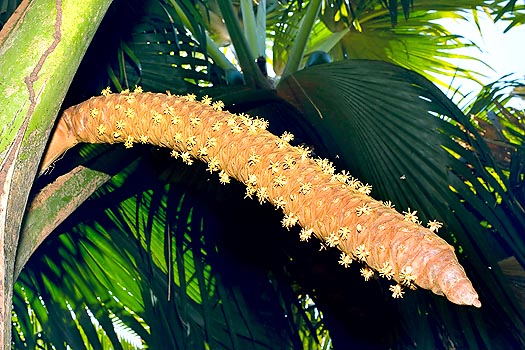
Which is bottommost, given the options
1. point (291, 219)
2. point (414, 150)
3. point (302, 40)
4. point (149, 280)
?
point (149, 280)

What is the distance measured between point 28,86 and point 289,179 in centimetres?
30

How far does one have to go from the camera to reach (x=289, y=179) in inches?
29.8

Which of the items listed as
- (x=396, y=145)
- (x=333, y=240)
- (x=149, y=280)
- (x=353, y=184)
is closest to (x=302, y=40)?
(x=396, y=145)

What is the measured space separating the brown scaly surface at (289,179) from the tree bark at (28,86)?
0.15 meters

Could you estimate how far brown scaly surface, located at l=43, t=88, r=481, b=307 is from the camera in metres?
0.60

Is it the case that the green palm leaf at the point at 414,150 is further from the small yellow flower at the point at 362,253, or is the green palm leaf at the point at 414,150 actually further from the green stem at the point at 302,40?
the small yellow flower at the point at 362,253

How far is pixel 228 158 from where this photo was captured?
2.77 feet

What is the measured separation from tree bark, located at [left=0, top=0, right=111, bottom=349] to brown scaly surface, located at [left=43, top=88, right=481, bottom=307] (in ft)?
0.48

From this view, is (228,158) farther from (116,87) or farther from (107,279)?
(107,279)

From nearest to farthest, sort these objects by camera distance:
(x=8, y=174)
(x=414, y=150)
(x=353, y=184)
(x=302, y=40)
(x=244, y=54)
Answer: (x=8, y=174) → (x=353, y=184) → (x=414, y=150) → (x=244, y=54) → (x=302, y=40)

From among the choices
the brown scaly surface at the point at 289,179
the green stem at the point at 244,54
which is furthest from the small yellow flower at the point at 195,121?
the green stem at the point at 244,54

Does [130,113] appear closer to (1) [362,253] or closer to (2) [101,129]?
(2) [101,129]

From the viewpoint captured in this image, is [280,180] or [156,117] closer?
[280,180]

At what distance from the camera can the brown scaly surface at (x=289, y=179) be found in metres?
0.60
